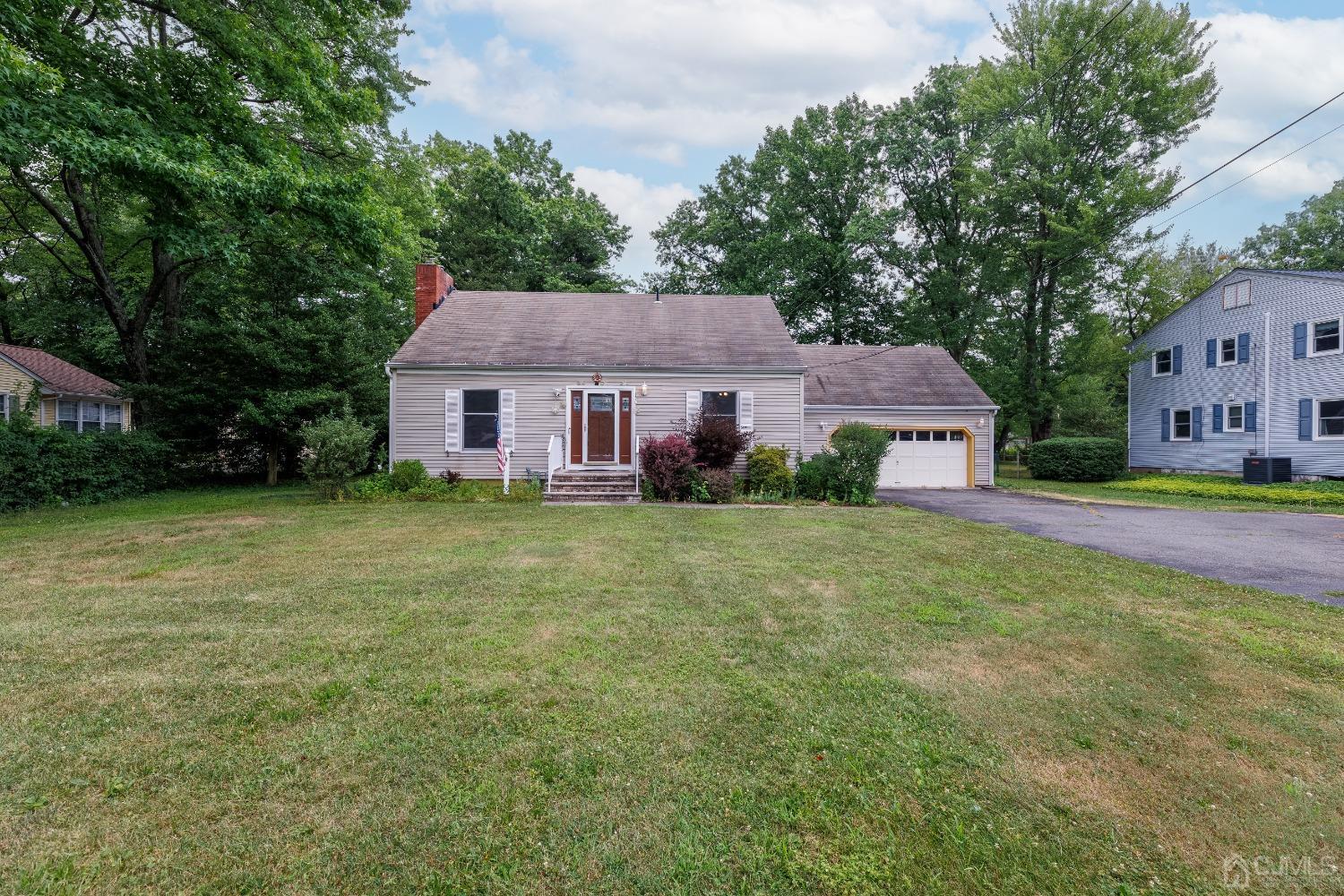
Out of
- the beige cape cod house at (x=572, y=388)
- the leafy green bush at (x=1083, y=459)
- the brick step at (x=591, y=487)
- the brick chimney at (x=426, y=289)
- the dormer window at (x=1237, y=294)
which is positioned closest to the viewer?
the brick step at (x=591, y=487)

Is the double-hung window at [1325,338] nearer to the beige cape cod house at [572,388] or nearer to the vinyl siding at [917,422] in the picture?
the vinyl siding at [917,422]

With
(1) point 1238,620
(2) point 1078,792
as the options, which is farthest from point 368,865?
(1) point 1238,620

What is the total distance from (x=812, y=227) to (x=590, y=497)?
20.9 m

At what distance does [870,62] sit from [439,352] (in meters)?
12.8

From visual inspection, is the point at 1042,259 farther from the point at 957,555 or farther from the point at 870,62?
the point at 957,555

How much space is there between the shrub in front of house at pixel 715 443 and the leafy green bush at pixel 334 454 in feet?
23.0

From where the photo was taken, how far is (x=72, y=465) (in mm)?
11703

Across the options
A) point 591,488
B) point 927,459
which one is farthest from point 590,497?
point 927,459

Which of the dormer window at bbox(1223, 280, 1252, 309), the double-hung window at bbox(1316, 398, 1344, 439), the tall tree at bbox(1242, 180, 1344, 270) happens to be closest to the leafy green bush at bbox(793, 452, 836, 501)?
the double-hung window at bbox(1316, 398, 1344, 439)

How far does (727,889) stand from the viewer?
189 cm

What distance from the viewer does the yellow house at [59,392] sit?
16266 mm

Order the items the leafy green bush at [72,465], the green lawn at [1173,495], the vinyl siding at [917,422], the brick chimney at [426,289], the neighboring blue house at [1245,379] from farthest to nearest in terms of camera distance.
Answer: the vinyl siding at [917,422] → the neighboring blue house at [1245,379] → the brick chimney at [426,289] → the green lawn at [1173,495] → the leafy green bush at [72,465]
